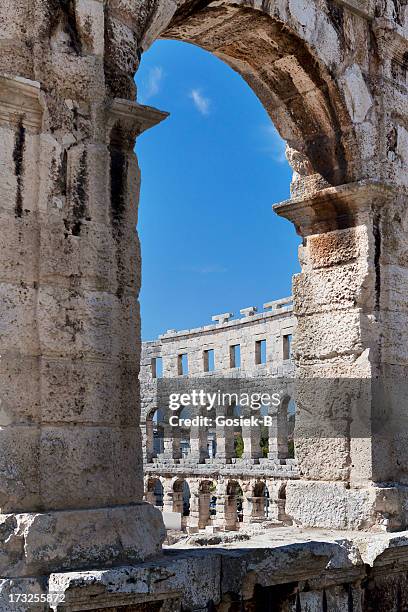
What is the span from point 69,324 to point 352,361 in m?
2.70

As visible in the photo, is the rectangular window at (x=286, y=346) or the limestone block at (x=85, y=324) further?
the rectangular window at (x=286, y=346)

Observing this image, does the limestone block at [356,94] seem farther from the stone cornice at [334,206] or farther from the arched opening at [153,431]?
the arched opening at [153,431]

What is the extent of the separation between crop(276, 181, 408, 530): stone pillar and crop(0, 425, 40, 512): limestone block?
2.84 meters

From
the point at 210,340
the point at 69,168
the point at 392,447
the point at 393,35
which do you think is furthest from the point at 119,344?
the point at 210,340

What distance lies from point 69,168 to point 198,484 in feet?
91.8

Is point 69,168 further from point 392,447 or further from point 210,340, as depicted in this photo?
point 210,340

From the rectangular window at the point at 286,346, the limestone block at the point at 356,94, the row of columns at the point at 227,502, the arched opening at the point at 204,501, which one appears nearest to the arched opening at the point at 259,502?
the row of columns at the point at 227,502

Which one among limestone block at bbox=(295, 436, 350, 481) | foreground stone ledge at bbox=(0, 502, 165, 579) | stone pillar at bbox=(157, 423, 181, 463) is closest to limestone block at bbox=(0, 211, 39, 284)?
foreground stone ledge at bbox=(0, 502, 165, 579)

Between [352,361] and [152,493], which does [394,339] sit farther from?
[152,493]

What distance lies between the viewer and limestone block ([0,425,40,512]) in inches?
163

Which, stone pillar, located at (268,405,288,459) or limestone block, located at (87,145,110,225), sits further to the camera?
stone pillar, located at (268,405,288,459)

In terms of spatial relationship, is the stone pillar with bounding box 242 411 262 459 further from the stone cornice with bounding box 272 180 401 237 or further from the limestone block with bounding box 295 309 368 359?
the stone cornice with bounding box 272 180 401 237

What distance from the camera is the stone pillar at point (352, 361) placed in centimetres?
636

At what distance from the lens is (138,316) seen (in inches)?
188
